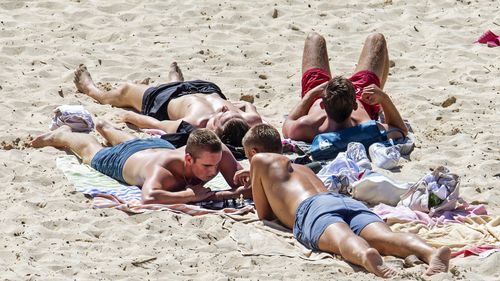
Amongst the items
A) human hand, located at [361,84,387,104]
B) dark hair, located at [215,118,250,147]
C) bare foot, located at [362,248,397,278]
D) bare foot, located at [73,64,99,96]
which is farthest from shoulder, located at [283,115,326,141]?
bare foot, located at [362,248,397,278]

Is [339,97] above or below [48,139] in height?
above

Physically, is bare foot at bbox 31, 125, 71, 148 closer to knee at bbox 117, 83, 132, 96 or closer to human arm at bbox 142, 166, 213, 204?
knee at bbox 117, 83, 132, 96

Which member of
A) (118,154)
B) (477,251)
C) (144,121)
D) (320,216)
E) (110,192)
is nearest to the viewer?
(477,251)

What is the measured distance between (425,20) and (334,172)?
4039 millimetres

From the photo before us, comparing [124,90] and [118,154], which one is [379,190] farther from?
[124,90]

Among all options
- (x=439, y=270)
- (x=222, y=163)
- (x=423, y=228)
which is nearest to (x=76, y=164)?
(x=222, y=163)

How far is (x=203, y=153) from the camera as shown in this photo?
7.57 meters

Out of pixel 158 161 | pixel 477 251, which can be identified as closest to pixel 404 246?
pixel 477 251

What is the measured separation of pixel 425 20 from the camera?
462 inches

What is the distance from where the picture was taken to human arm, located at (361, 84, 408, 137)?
898 centimetres

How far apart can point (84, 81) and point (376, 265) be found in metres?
4.36

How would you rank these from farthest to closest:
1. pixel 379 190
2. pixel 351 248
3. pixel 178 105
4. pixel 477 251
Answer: pixel 178 105, pixel 379 190, pixel 477 251, pixel 351 248

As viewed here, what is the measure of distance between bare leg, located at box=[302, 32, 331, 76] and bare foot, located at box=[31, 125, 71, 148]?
7.18 feet

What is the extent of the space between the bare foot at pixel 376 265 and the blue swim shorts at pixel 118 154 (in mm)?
2428
